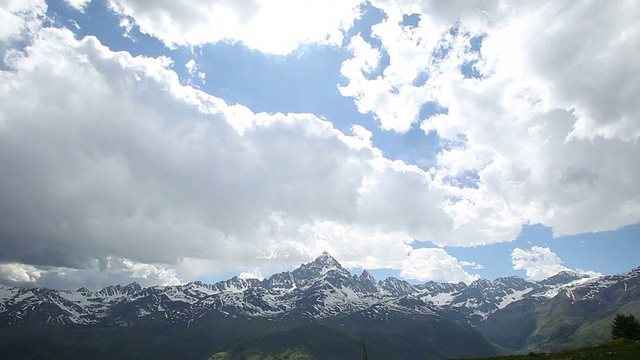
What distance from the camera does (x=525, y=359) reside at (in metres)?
63.0

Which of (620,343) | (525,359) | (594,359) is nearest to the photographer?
(594,359)

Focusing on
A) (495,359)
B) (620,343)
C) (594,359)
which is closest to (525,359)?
(495,359)

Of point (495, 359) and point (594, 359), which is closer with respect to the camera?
point (594, 359)

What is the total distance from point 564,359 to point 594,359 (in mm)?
4015

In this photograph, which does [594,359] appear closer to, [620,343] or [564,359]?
[564,359]

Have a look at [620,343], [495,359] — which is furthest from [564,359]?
[620,343]

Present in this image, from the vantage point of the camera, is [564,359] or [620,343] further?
[620,343]

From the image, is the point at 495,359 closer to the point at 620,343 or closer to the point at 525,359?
the point at 525,359

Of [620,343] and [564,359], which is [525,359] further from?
[620,343]

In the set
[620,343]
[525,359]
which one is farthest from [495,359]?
[620,343]

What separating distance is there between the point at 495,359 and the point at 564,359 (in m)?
10.1

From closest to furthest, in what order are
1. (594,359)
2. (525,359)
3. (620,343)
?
(594,359)
(525,359)
(620,343)

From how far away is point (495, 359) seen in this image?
209ft

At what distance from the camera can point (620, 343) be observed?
222 ft
